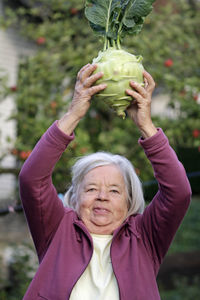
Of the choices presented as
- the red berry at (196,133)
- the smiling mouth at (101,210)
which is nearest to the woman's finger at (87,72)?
the smiling mouth at (101,210)

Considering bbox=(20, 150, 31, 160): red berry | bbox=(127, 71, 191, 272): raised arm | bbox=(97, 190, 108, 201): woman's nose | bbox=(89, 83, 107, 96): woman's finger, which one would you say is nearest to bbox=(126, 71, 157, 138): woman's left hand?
bbox=(127, 71, 191, 272): raised arm

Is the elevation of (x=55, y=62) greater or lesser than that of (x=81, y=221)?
greater

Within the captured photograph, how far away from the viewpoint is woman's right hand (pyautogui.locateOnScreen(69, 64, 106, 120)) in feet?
6.96

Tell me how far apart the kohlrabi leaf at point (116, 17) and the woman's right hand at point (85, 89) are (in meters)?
0.20

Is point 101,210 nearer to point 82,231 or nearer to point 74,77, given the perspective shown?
point 82,231

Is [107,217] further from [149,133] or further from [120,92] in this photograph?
[120,92]

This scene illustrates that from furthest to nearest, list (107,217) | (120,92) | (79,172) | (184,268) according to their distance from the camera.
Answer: (184,268) → (79,172) → (107,217) → (120,92)

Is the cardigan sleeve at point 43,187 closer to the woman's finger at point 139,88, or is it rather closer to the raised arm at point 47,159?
the raised arm at point 47,159

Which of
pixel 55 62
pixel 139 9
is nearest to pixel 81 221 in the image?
pixel 139 9

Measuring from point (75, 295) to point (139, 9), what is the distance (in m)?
1.30

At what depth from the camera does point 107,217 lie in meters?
2.33

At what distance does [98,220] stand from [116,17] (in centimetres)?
95

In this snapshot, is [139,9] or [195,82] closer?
[139,9]

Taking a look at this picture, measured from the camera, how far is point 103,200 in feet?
7.68
